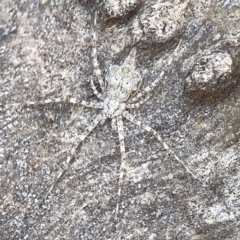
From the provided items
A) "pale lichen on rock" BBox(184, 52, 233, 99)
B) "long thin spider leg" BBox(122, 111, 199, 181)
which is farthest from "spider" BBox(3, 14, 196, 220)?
"pale lichen on rock" BBox(184, 52, 233, 99)

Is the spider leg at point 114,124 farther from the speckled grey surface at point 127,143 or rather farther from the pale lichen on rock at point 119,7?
the pale lichen on rock at point 119,7

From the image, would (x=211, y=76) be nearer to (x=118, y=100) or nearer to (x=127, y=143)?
(x=127, y=143)

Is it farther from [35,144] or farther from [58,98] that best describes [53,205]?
[58,98]

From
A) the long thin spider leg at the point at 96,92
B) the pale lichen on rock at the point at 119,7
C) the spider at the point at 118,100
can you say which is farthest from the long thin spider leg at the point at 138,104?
the pale lichen on rock at the point at 119,7

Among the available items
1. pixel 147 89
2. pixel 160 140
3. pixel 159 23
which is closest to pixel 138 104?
pixel 147 89

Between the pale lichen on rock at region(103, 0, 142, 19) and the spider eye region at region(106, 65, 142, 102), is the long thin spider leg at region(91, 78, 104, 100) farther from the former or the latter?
the pale lichen on rock at region(103, 0, 142, 19)
